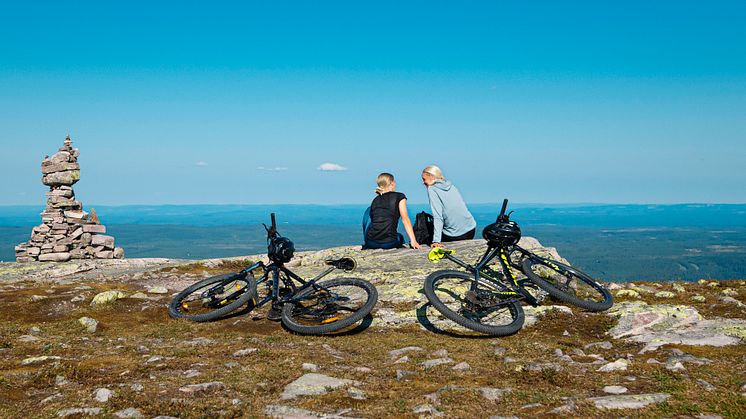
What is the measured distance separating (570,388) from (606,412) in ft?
3.10

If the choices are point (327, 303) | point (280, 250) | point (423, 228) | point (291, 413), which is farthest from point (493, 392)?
point (423, 228)

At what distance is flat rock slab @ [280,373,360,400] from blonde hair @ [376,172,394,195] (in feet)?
32.0

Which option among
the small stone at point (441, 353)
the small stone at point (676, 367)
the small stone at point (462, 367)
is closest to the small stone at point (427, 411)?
the small stone at point (462, 367)

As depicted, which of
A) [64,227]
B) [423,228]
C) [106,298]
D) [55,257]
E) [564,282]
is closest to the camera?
[564,282]

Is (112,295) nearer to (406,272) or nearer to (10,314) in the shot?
(10,314)

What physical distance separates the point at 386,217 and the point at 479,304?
6.56m

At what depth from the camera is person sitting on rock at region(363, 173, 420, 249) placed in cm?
1666

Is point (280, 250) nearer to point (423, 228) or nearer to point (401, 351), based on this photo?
point (401, 351)

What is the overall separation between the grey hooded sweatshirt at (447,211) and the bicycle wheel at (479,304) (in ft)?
13.9

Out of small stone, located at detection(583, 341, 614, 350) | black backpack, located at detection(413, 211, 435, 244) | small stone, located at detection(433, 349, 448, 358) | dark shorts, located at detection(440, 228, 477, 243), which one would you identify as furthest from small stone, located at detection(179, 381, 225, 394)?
black backpack, located at detection(413, 211, 435, 244)

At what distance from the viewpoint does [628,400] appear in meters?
6.48

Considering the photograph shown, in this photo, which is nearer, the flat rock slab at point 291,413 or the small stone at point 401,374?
the flat rock slab at point 291,413

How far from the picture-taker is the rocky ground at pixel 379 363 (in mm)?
6484

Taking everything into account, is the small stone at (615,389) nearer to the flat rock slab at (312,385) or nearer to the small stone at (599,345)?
the small stone at (599,345)
